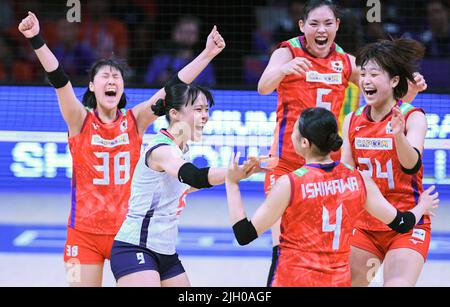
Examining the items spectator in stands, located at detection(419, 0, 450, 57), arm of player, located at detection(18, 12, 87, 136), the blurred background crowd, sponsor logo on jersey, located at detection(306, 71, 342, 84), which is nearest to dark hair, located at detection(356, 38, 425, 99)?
sponsor logo on jersey, located at detection(306, 71, 342, 84)

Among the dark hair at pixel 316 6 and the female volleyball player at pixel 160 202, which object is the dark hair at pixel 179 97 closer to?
the female volleyball player at pixel 160 202

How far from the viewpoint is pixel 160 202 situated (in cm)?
452

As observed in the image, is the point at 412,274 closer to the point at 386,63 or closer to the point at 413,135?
the point at 413,135

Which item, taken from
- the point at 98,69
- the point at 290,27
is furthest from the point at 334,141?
the point at 290,27

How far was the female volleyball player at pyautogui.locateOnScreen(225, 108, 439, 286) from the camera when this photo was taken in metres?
3.84

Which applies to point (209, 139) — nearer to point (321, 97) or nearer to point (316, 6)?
point (321, 97)

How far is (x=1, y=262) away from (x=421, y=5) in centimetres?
668

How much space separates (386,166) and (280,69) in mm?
984

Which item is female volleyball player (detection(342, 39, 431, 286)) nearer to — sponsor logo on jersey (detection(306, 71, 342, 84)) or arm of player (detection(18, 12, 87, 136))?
sponsor logo on jersey (detection(306, 71, 342, 84))

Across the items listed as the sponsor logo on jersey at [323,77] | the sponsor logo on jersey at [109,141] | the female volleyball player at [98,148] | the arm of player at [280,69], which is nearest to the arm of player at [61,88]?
the female volleyball player at [98,148]

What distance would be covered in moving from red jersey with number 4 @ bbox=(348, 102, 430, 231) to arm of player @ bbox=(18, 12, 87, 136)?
5.73 ft

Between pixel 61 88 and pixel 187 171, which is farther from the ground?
pixel 61 88
